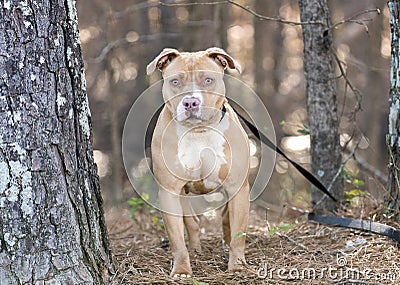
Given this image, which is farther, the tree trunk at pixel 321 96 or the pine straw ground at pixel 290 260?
the tree trunk at pixel 321 96

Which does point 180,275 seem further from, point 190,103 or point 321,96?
point 321,96

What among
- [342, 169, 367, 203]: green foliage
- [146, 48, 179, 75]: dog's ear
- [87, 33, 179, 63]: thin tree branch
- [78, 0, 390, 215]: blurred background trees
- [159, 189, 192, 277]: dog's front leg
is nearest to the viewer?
[159, 189, 192, 277]: dog's front leg

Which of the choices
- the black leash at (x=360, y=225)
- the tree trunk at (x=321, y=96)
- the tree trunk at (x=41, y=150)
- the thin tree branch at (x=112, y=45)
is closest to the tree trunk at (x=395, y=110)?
the black leash at (x=360, y=225)

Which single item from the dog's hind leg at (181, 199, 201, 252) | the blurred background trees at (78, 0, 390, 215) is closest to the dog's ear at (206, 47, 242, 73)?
the dog's hind leg at (181, 199, 201, 252)

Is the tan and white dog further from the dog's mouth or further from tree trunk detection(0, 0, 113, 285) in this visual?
tree trunk detection(0, 0, 113, 285)

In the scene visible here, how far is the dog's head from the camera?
11.7ft

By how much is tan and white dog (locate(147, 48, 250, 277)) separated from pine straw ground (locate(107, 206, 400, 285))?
185mm

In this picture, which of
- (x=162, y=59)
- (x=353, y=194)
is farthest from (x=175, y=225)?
(x=353, y=194)

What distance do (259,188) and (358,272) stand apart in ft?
5.66

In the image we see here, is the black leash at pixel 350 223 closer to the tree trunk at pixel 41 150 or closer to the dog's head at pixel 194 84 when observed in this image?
the dog's head at pixel 194 84

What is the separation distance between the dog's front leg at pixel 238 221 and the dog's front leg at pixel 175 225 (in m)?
0.31

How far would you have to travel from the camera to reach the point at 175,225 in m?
3.75

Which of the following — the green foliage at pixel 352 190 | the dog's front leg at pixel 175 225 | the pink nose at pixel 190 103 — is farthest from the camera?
the green foliage at pixel 352 190

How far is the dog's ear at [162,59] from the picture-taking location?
12.4 feet
